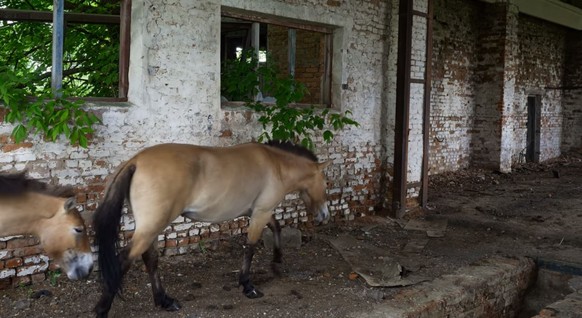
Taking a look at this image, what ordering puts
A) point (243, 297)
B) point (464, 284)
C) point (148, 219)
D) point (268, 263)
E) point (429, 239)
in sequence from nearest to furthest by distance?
point (148, 219), point (243, 297), point (464, 284), point (268, 263), point (429, 239)

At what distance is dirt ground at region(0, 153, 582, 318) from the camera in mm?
4215

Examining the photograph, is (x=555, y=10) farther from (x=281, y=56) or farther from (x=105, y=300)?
(x=105, y=300)

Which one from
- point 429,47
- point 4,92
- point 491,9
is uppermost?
point 491,9

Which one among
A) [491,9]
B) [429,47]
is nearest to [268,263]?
[429,47]

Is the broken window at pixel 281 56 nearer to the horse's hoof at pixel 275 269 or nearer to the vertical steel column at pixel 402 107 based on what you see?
the vertical steel column at pixel 402 107

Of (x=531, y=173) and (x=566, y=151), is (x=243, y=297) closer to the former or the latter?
(x=531, y=173)

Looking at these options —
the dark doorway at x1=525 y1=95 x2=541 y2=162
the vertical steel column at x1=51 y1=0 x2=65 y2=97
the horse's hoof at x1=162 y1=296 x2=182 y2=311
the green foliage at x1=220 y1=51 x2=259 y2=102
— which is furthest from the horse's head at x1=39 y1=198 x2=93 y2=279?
the dark doorway at x1=525 y1=95 x2=541 y2=162

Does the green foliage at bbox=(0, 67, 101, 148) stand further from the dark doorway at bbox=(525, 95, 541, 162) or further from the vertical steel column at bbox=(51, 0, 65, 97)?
the dark doorway at bbox=(525, 95, 541, 162)

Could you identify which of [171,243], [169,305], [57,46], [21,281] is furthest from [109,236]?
[57,46]

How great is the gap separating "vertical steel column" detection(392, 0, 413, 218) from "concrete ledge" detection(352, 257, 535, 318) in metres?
2.16

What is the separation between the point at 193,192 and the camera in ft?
13.4

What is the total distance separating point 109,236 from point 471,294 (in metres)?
3.27

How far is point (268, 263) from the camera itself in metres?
5.48

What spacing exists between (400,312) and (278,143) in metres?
1.87
